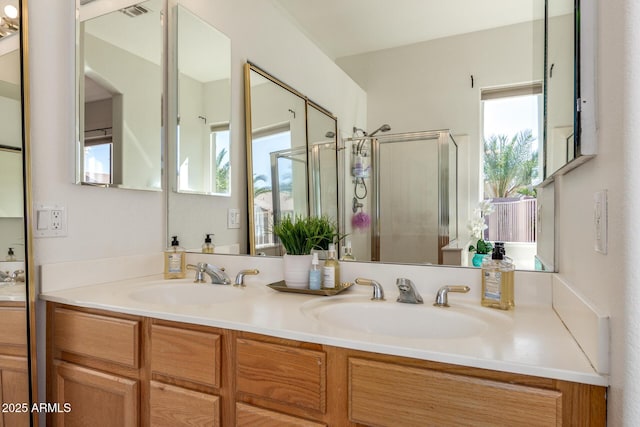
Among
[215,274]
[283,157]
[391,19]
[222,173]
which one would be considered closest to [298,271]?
[215,274]

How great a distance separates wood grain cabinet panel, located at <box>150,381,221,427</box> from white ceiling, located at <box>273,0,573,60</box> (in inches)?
54.1

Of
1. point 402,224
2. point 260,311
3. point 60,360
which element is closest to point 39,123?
point 60,360

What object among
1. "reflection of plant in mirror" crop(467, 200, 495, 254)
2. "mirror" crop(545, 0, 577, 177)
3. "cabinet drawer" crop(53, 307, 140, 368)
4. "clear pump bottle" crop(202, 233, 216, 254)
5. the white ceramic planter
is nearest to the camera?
"mirror" crop(545, 0, 577, 177)

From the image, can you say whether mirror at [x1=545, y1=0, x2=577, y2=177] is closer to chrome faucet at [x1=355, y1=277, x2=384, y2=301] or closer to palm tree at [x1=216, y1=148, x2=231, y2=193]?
chrome faucet at [x1=355, y1=277, x2=384, y2=301]

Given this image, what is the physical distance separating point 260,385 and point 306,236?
604 millimetres

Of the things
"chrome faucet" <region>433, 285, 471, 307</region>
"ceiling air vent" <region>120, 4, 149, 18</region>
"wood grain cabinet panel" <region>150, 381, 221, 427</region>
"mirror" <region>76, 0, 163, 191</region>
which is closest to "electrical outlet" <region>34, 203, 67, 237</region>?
"mirror" <region>76, 0, 163, 191</region>

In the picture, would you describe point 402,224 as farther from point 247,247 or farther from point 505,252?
point 247,247

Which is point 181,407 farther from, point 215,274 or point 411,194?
point 411,194

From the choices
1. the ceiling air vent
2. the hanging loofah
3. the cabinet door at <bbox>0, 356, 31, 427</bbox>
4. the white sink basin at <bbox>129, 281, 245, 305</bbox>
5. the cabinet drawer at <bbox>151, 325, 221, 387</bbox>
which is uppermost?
the ceiling air vent

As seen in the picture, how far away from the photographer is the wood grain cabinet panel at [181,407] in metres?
1.04

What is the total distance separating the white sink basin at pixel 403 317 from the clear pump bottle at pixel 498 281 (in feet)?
0.18

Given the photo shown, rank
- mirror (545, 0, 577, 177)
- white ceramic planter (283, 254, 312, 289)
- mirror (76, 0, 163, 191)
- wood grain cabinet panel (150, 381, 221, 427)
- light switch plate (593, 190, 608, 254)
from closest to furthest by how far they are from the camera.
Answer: light switch plate (593, 190, 608, 254), mirror (545, 0, 577, 177), wood grain cabinet panel (150, 381, 221, 427), white ceramic planter (283, 254, 312, 289), mirror (76, 0, 163, 191)

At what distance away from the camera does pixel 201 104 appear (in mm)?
1896

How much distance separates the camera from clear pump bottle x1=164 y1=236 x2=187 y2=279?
172 cm
